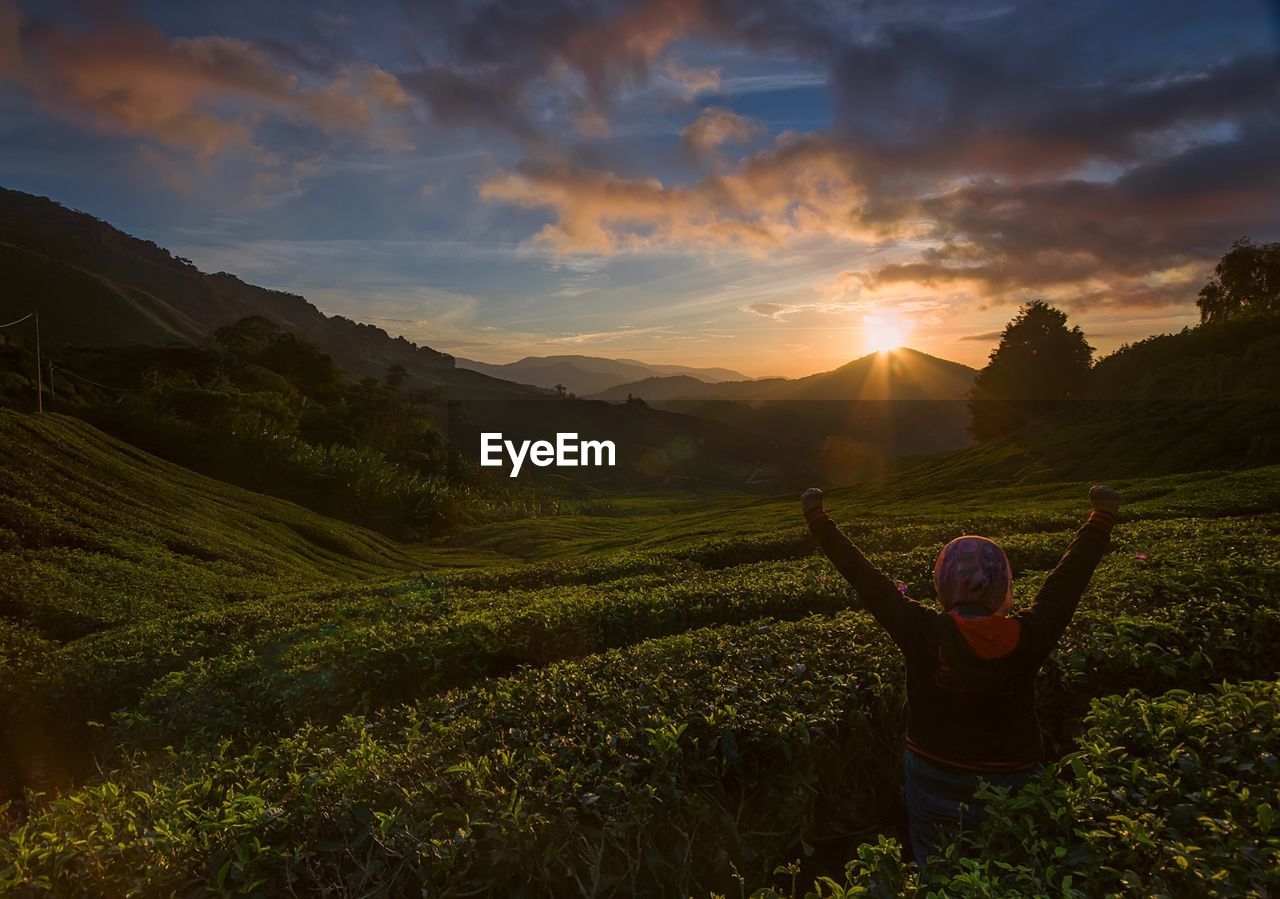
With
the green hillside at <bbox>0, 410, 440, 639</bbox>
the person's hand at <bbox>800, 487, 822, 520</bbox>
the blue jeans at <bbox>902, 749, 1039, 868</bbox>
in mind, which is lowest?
the green hillside at <bbox>0, 410, 440, 639</bbox>

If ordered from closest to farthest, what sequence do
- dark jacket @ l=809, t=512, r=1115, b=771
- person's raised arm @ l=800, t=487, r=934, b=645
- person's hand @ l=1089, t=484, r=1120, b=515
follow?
dark jacket @ l=809, t=512, r=1115, b=771
person's raised arm @ l=800, t=487, r=934, b=645
person's hand @ l=1089, t=484, r=1120, b=515

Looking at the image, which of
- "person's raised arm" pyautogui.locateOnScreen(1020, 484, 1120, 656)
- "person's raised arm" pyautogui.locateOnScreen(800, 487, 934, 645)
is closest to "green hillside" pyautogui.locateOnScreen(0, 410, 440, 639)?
"person's raised arm" pyautogui.locateOnScreen(800, 487, 934, 645)

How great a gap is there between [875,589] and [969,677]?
0.77 m

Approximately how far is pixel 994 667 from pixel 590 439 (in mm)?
166295

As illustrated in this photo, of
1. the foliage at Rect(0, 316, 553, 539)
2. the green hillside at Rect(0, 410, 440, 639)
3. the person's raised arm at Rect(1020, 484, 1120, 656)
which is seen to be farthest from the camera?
the foliage at Rect(0, 316, 553, 539)

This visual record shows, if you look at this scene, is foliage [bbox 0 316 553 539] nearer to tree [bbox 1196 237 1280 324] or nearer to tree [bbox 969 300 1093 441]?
tree [bbox 969 300 1093 441]

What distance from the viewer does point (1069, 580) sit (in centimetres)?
446

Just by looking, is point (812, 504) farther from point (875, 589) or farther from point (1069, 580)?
point (1069, 580)

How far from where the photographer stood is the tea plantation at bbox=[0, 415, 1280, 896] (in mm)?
3873

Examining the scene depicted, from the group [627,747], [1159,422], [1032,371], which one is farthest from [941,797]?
[1032,371]

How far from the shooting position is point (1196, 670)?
Answer: 6.87 metres

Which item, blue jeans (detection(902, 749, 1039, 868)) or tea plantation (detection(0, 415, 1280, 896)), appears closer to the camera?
tea plantation (detection(0, 415, 1280, 896))

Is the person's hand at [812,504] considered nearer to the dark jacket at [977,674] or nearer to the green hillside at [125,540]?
the dark jacket at [977,674]

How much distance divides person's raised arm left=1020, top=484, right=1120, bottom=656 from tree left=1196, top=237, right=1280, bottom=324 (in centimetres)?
8260
